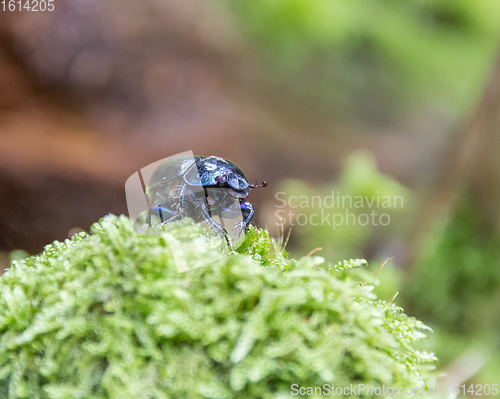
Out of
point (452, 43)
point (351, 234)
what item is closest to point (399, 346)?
point (351, 234)

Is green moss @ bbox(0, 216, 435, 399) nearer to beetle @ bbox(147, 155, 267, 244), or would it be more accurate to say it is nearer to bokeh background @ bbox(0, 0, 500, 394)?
beetle @ bbox(147, 155, 267, 244)

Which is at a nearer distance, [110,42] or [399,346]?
[399,346]

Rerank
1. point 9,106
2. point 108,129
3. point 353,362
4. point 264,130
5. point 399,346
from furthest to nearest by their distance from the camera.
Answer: point 264,130 → point 108,129 → point 9,106 → point 399,346 → point 353,362

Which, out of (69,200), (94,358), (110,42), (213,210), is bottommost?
(94,358)

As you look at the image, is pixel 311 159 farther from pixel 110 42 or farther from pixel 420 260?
pixel 110 42

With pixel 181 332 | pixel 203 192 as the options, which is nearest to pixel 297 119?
pixel 203 192
